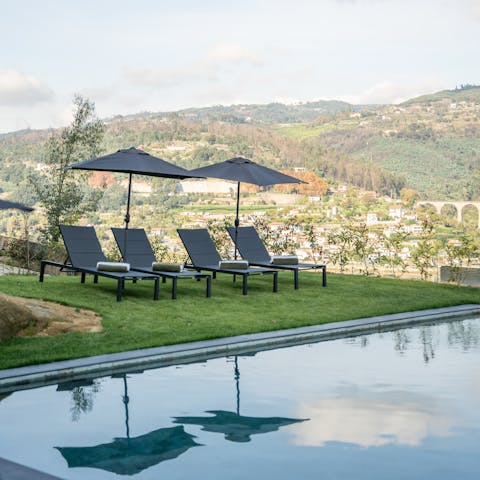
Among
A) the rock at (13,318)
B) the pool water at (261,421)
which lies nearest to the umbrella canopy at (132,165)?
the rock at (13,318)

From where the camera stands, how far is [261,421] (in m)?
4.95

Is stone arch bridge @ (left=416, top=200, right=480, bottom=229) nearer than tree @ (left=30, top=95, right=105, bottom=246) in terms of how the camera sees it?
No

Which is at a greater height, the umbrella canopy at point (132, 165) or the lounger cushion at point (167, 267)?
the umbrella canopy at point (132, 165)

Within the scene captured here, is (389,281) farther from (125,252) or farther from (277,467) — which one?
(277,467)

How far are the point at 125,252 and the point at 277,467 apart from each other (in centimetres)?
722

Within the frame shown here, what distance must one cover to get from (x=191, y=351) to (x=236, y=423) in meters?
2.05

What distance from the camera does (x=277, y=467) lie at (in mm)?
4043

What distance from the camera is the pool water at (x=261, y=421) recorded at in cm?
406

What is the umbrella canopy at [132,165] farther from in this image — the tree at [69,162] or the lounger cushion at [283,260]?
the tree at [69,162]

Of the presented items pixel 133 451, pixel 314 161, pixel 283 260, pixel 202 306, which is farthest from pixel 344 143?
pixel 133 451

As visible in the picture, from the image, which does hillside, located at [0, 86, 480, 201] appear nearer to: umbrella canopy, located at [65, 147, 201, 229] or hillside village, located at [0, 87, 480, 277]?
hillside village, located at [0, 87, 480, 277]

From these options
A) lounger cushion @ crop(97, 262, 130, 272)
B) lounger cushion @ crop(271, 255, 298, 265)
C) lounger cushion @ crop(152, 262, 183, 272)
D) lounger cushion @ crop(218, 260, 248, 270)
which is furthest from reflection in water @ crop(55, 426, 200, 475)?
lounger cushion @ crop(271, 255, 298, 265)

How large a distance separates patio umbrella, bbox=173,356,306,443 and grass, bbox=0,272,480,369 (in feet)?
5.88

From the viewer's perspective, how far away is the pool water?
406 cm
